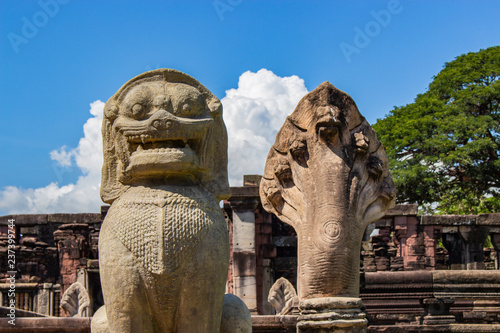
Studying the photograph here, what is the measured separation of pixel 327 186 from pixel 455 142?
16712mm

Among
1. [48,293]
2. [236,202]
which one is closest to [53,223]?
[48,293]

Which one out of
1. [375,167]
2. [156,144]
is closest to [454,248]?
[375,167]

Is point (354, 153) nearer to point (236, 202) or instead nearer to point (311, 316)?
point (311, 316)

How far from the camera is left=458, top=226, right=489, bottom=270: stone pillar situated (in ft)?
58.1

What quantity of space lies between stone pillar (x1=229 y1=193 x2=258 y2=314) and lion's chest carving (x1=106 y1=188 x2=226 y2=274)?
10304 millimetres

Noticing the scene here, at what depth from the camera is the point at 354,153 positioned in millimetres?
4906

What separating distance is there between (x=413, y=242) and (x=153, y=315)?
1458 cm

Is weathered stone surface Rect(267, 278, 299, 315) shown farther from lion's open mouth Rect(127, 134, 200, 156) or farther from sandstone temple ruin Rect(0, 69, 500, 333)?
lion's open mouth Rect(127, 134, 200, 156)

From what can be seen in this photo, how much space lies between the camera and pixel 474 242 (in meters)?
17.8

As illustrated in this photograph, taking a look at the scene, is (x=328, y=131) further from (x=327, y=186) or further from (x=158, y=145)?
(x=158, y=145)

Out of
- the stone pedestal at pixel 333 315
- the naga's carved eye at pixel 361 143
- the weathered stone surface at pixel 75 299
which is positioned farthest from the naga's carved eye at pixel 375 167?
the weathered stone surface at pixel 75 299

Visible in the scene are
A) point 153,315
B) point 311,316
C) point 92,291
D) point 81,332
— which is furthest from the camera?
point 92,291

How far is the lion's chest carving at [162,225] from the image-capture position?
3.42 meters

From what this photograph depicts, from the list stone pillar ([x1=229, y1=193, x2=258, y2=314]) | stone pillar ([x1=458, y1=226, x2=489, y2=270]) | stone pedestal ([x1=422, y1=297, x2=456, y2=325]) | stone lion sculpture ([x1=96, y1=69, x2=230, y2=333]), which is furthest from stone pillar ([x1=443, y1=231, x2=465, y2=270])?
stone lion sculpture ([x1=96, y1=69, x2=230, y2=333])
